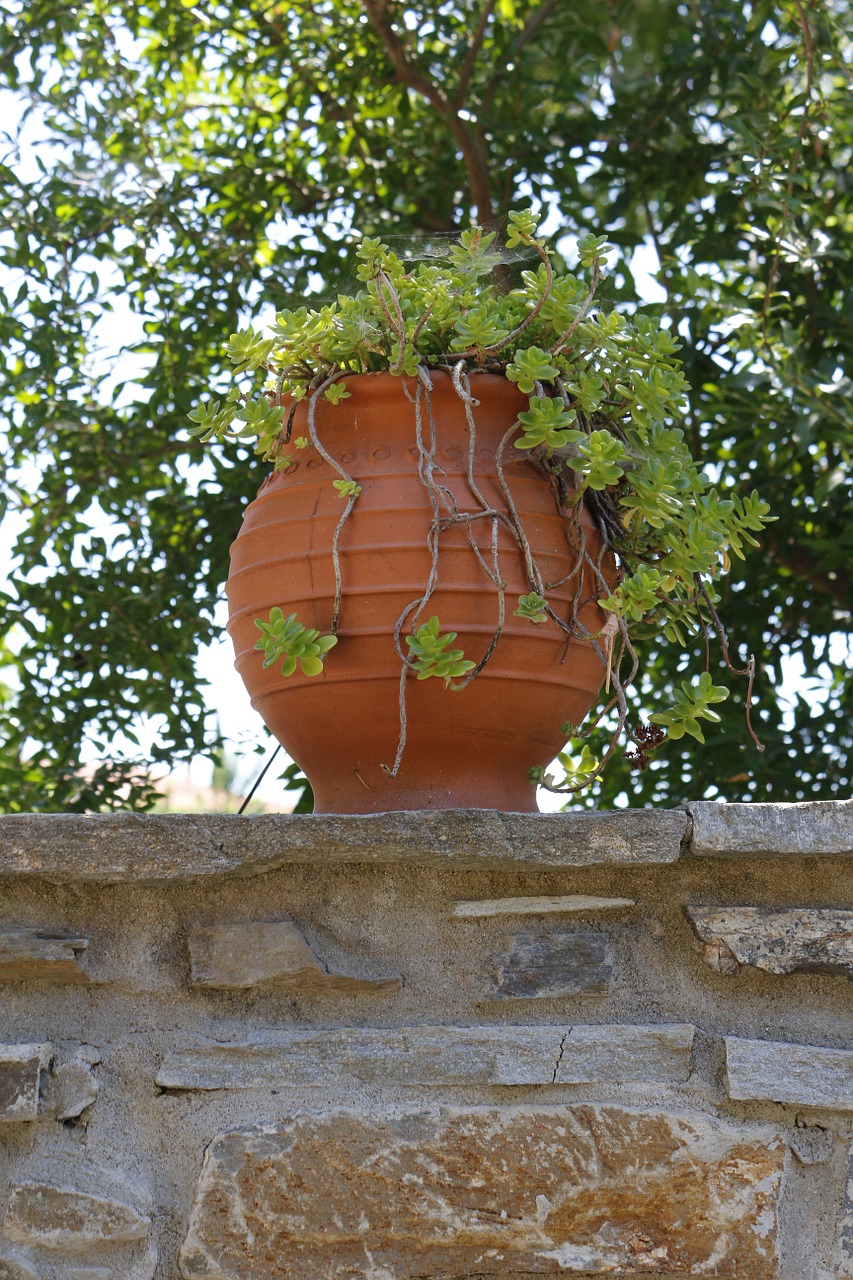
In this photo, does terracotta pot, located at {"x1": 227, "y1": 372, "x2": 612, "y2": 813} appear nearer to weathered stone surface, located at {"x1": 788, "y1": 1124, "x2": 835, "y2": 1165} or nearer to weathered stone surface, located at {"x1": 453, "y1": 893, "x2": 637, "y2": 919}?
weathered stone surface, located at {"x1": 453, "y1": 893, "x2": 637, "y2": 919}

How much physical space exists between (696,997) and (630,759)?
352 millimetres

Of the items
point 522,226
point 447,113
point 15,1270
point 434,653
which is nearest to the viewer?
point 15,1270

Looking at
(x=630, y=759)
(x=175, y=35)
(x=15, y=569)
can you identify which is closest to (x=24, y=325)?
(x=15, y=569)

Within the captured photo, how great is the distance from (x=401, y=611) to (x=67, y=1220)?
0.58 metres

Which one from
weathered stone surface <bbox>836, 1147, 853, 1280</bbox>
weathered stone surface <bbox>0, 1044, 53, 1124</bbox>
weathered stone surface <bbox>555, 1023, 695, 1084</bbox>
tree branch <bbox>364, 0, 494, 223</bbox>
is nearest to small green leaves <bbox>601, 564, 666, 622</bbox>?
weathered stone surface <bbox>555, 1023, 695, 1084</bbox>

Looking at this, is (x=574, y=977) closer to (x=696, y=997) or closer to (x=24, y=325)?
(x=696, y=997)

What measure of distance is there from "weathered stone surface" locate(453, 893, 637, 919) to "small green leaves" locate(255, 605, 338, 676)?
0.85ft

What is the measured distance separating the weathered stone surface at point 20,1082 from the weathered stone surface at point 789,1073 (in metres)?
0.56

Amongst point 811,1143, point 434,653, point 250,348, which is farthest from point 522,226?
point 811,1143

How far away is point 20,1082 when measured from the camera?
1.01 meters

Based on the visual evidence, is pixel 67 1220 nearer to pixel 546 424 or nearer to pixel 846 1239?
pixel 846 1239

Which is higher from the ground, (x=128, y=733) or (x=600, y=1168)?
(x=128, y=733)

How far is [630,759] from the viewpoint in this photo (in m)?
1.37

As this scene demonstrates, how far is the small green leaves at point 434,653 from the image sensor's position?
113cm
